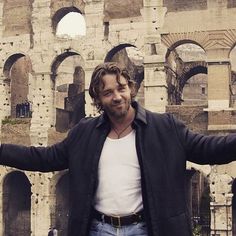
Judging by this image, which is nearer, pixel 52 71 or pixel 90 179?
pixel 90 179

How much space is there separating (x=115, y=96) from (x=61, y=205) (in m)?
17.5

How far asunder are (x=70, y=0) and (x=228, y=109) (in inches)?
260

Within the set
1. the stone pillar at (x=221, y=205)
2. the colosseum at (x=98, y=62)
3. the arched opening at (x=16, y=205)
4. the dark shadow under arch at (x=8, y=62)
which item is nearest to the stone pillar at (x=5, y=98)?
the colosseum at (x=98, y=62)

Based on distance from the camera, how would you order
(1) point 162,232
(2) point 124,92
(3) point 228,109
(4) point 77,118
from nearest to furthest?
(1) point 162,232, (2) point 124,92, (3) point 228,109, (4) point 77,118

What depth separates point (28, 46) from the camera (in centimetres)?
2091

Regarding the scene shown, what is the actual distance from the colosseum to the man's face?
1504cm

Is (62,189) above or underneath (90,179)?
underneath

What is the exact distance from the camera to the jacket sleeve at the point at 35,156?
3090 millimetres

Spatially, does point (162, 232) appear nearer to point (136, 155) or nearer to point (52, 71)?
point (136, 155)

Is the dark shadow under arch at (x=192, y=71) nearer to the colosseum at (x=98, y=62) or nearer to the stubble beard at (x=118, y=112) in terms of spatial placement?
the colosseum at (x=98, y=62)

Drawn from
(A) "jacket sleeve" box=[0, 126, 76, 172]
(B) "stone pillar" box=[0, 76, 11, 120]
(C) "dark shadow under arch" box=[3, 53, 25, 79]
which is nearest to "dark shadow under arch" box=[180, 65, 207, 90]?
(C) "dark shadow under arch" box=[3, 53, 25, 79]

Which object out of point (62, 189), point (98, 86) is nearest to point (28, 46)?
point (62, 189)

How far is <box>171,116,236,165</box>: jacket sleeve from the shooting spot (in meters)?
2.81

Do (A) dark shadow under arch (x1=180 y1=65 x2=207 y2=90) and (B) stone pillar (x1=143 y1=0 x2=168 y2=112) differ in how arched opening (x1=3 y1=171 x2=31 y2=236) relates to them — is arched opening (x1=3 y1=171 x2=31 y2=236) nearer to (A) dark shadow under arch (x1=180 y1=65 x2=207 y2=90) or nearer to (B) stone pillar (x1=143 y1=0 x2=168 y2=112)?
(B) stone pillar (x1=143 y1=0 x2=168 y2=112)
